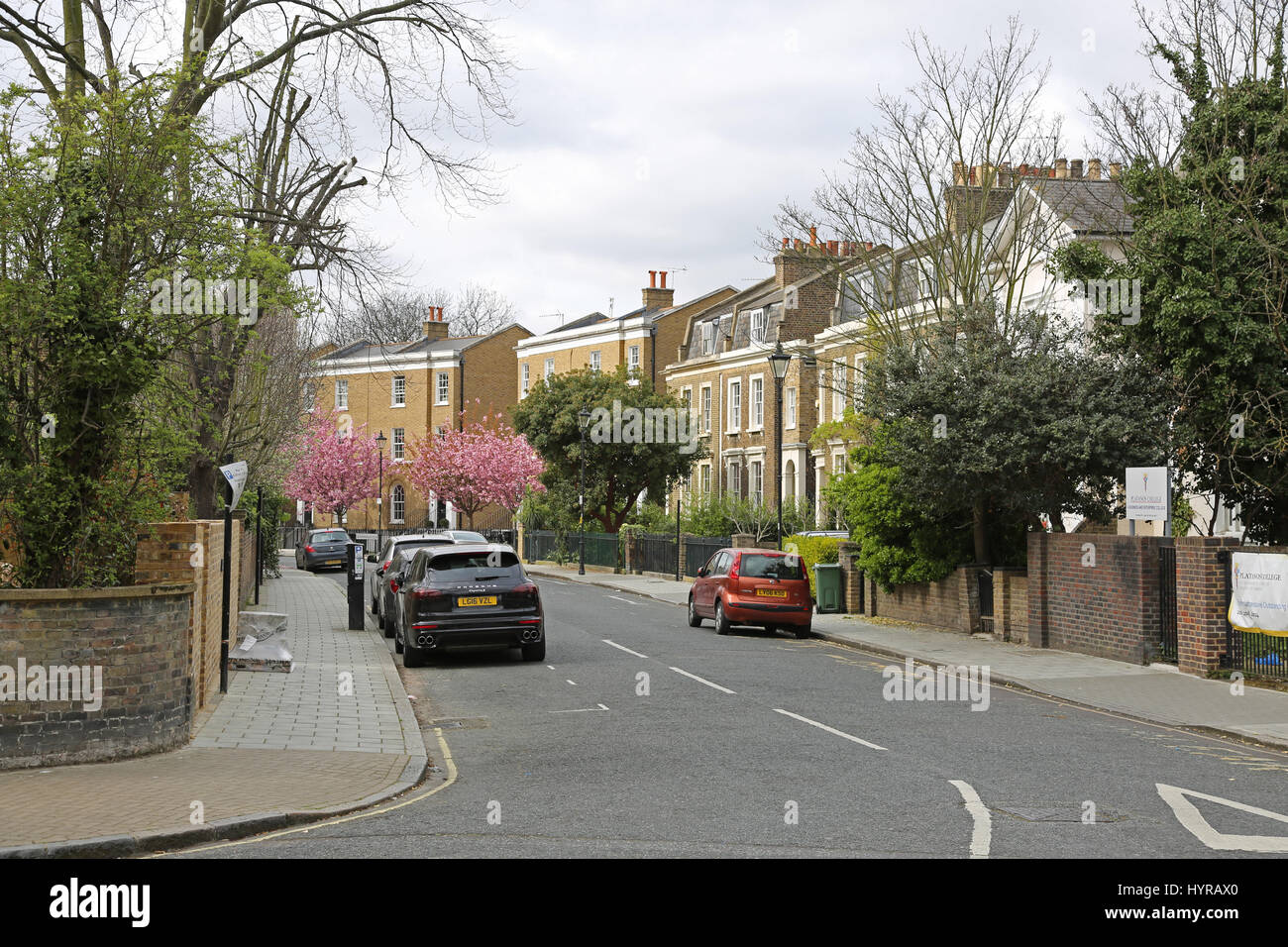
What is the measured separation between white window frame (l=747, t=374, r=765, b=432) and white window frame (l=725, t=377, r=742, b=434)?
84cm

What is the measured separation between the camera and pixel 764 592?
875 inches

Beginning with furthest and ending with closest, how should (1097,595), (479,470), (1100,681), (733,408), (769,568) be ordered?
(479,470)
(733,408)
(769,568)
(1097,595)
(1100,681)

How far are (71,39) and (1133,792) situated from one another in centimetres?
1443

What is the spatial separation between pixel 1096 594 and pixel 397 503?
62.2 m

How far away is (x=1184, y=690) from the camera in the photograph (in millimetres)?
14828

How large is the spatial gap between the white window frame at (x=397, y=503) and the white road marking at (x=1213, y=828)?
2736 inches

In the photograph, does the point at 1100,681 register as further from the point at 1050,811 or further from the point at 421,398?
the point at 421,398

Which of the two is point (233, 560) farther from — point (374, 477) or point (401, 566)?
point (374, 477)

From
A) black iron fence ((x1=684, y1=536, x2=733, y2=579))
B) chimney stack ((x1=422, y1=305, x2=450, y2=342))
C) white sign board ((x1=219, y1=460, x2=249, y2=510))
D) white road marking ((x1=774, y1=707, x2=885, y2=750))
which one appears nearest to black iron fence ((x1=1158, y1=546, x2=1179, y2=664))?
white road marking ((x1=774, y1=707, x2=885, y2=750))

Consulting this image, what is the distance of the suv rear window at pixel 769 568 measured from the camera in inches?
880

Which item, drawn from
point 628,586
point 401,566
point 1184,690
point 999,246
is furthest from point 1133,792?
point 628,586

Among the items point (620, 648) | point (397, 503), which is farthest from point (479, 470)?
point (620, 648)

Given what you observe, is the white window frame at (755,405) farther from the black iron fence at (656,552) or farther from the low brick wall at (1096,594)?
the low brick wall at (1096,594)

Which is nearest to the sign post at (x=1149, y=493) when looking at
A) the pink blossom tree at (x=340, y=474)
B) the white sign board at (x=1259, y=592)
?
the white sign board at (x=1259, y=592)
